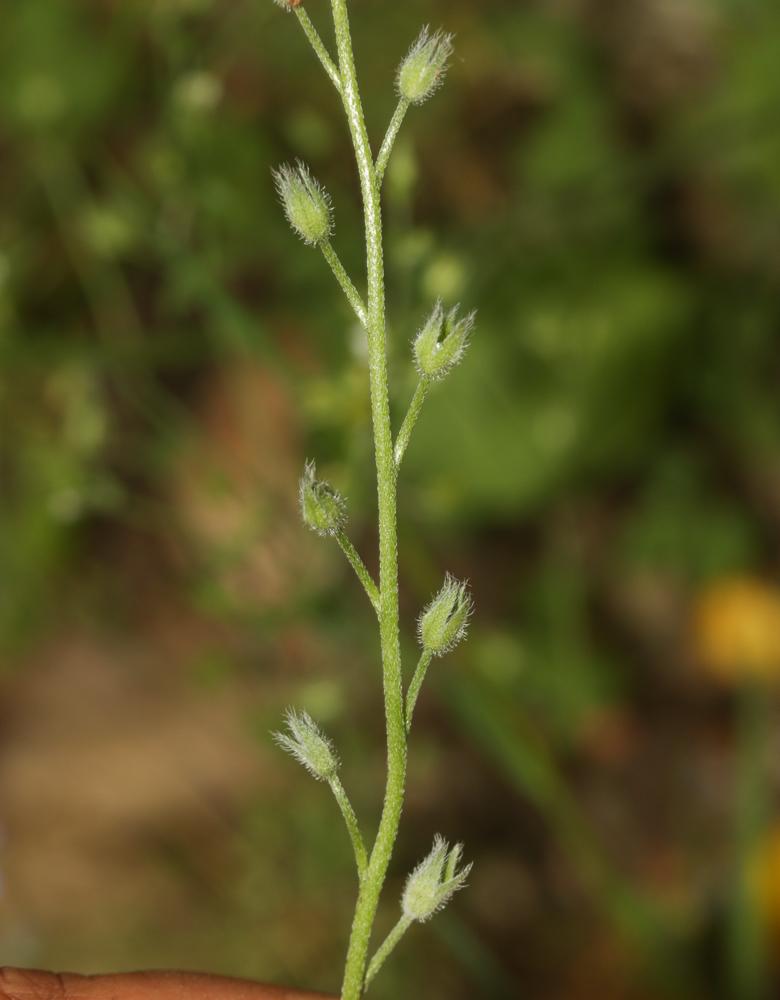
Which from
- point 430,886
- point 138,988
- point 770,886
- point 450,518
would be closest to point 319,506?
point 430,886

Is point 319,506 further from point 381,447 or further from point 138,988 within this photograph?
point 138,988

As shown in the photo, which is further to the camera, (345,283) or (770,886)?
(770,886)

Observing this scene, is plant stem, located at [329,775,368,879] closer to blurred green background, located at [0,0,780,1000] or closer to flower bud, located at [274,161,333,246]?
flower bud, located at [274,161,333,246]

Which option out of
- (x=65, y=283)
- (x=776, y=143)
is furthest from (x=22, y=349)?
(x=776, y=143)

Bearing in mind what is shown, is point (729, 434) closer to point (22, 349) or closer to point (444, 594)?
point (22, 349)

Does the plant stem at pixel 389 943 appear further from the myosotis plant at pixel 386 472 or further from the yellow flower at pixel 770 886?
the yellow flower at pixel 770 886

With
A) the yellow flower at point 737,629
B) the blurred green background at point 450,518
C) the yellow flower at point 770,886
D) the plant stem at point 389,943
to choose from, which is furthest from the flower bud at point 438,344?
the yellow flower at point 737,629
